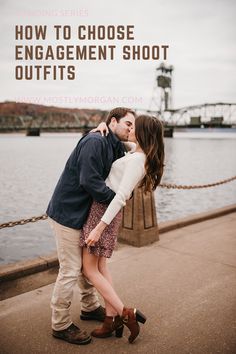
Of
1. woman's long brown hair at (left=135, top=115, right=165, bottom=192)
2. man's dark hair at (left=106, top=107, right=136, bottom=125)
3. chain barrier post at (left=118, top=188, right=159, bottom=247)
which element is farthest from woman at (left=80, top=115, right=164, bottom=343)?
chain barrier post at (left=118, top=188, right=159, bottom=247)

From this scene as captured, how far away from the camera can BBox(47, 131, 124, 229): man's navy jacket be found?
2.49 meters

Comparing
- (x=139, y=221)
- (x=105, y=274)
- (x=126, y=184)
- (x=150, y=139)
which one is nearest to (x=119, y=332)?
(x=105, y=274)

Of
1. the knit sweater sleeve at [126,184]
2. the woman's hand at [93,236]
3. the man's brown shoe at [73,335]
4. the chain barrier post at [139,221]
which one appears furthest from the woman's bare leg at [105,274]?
the chain barrier post at [139,221]

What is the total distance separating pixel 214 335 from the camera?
2.86 meters

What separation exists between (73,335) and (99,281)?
0.49 m

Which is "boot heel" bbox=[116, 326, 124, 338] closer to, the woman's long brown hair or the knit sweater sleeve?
the knit sweater sleeve

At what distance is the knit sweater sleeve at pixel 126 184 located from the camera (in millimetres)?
2504

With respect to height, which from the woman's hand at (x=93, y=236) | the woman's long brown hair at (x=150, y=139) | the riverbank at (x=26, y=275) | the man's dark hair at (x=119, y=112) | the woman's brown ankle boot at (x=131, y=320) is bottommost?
the riverbank at (x=26, y=275)

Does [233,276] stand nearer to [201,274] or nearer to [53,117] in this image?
[201,274]

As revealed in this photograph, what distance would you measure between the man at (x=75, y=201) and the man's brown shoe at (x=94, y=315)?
33cm

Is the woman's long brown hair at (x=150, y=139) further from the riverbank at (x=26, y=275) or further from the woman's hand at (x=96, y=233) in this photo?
the riverbank at (x=26, y=275)

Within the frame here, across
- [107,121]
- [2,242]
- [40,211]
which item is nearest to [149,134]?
[107,121]

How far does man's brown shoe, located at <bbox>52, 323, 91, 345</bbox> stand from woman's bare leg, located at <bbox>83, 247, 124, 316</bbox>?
335mm

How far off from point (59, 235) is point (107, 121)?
38.3 inches
